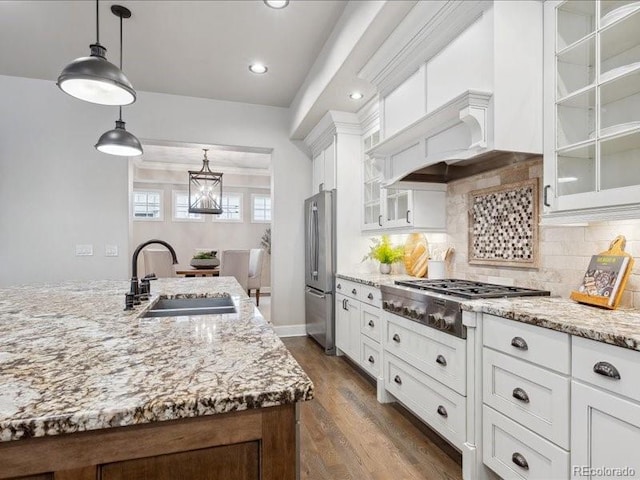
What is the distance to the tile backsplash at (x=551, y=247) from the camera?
1.68 meters

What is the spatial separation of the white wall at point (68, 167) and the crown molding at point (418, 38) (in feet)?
7.61

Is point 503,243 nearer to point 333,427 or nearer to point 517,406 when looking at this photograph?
point 517,406

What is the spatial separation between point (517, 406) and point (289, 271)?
136 inches

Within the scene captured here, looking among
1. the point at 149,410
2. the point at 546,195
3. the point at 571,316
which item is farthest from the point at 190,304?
the point at 546,195

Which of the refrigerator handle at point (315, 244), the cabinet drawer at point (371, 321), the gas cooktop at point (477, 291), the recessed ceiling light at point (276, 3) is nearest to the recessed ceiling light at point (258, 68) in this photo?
the recessed ceiling light at point (276, 3)

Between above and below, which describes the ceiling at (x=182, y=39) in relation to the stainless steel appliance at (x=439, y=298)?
above

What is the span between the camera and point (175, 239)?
804 cm

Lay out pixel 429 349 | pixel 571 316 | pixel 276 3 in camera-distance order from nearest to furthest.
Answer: pixel 571 316, pixel 429 349, pixel 276 3

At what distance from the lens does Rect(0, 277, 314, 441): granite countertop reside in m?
0.64

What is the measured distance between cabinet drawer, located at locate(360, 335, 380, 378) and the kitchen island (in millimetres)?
2049

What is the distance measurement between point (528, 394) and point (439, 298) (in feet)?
2.03

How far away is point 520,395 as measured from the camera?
1545 mm

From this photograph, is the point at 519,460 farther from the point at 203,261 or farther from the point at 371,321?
the point at 203,261

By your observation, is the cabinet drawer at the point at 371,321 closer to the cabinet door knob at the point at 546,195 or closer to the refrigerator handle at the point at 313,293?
the refrigerator handle at the point at 313,293
